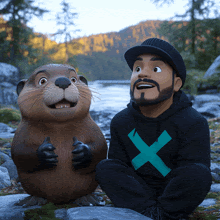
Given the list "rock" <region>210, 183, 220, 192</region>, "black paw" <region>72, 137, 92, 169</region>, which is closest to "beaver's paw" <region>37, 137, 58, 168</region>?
"black paw" <region>72, 137, 92, 169</region>

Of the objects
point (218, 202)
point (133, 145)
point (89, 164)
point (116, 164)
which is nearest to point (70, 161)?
point (89, 164)

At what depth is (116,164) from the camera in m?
2.33

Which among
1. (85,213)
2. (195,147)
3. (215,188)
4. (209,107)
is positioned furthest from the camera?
(209,107)

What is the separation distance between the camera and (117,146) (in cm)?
254

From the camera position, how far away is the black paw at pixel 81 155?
233cm

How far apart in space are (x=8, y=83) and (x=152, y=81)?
12260mm

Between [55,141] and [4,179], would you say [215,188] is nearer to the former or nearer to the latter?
[55,141]

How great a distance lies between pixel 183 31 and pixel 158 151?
1581cm

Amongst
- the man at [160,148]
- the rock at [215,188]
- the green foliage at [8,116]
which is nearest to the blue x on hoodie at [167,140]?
the man at [160,148]

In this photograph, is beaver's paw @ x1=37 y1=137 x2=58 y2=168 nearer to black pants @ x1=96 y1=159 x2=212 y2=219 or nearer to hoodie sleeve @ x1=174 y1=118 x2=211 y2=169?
black pants @ x1=96 y1=159 x2=212 y2=219

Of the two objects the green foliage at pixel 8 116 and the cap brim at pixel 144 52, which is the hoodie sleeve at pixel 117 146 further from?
the green foliage at pixel 8 116

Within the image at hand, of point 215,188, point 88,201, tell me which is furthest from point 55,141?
point 215,188

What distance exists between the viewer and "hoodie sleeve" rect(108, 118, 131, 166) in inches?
98.7

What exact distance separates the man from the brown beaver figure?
23 cm
